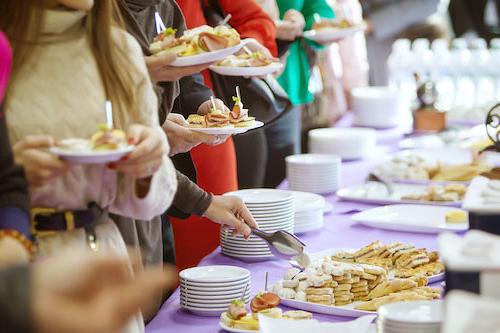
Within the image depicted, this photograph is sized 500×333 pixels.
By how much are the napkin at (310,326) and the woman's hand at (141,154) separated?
0.41 m

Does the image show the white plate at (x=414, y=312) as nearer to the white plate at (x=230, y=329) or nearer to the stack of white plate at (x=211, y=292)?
the white plate at (x=230, y=329)

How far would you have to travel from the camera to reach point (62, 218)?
1699 millimetres

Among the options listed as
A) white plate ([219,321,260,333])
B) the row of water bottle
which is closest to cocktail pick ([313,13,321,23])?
the row of water bottle

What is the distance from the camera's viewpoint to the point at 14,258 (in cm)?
145

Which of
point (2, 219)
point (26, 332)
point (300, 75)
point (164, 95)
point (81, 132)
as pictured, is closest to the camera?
point (26, 332)

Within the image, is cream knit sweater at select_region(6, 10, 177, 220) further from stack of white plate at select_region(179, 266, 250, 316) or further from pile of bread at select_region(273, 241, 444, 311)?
pile of bread at select_region(273, 241, 444, 311)

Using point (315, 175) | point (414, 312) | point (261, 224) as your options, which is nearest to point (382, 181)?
point (315, 175)

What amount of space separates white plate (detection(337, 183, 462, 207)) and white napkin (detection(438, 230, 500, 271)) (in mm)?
1759

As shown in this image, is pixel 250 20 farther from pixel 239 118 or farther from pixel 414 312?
pixel 414 312

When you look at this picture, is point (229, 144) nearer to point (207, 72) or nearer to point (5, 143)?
point (207, 72)

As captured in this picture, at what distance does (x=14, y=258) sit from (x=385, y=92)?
4027 mm

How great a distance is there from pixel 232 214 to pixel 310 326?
2.28ft

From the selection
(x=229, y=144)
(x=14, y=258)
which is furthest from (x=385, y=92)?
(x=14, y=258)

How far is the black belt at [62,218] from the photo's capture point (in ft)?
5.54
